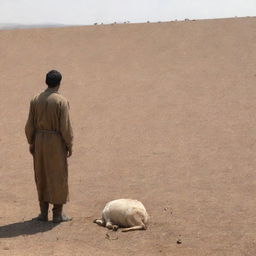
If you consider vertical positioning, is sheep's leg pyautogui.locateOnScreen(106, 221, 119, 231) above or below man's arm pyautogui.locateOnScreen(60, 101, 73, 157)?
below

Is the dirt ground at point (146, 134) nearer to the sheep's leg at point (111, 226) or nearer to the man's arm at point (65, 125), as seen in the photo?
the sheep's leg at point (111, 226)

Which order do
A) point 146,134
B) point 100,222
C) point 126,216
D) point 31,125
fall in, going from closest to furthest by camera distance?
1. point 126,216
2. point 31,125
3. point 100,222
4. point 146,134

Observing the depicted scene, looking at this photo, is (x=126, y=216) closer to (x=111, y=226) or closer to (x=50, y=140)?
(x=111, y=226)

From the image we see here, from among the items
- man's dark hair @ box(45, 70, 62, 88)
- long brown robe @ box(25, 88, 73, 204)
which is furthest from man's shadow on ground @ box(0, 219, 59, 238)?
man's dark hair @ box(45, 70, 62, 88)

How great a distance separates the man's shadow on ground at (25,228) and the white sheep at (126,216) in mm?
639

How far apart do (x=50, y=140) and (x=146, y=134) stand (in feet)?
22.2

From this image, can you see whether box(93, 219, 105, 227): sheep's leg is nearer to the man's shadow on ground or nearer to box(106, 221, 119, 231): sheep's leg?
box(106, 221, 119, 231): sheep's leg

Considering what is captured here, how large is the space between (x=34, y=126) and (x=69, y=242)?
4.59 feet

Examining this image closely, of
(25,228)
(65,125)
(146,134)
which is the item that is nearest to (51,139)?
(65,125)

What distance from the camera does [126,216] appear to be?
6.56m

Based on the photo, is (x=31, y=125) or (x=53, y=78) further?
(x=31, y=125)

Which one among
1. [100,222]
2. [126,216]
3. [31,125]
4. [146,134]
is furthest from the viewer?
[146,134]

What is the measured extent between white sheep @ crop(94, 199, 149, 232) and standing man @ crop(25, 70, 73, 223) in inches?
21.7

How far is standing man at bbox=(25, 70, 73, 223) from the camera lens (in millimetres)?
6551
